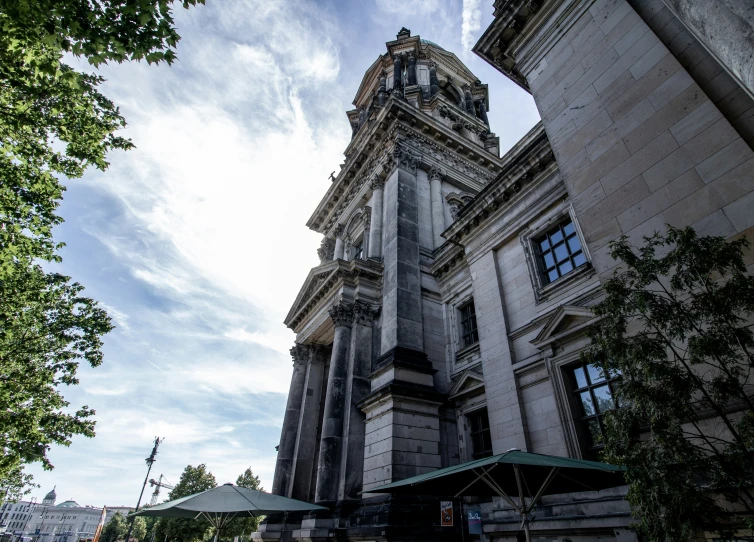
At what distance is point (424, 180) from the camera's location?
2208 cm

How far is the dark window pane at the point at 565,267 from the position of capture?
11.7 metres

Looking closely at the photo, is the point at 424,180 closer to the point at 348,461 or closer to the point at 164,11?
the point at 348,461

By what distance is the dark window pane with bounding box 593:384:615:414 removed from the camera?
9.30 metres

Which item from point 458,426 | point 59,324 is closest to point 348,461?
point 458,426

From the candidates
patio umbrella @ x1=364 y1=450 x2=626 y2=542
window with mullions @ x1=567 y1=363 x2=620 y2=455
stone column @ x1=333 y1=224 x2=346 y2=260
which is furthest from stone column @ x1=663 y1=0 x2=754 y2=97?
stone column @ x1=333 y1=224 x2=346 y2=260

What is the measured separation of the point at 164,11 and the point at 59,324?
49.5 feet

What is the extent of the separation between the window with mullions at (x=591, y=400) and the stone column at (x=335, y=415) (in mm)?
9821

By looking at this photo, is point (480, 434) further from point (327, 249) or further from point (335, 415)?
point (327, 249)

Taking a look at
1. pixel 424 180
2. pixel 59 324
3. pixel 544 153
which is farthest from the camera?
pixel 424 180

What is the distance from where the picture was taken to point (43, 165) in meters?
11.4

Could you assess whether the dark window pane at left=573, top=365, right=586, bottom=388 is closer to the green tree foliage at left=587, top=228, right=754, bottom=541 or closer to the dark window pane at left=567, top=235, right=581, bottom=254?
the dark window pane at left=567, top=235, right=581, bottom=254

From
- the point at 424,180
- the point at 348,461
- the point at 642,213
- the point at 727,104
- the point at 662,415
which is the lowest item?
the point at 662,415

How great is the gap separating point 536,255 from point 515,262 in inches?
30.0

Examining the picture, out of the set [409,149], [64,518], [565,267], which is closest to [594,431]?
[565,267]
